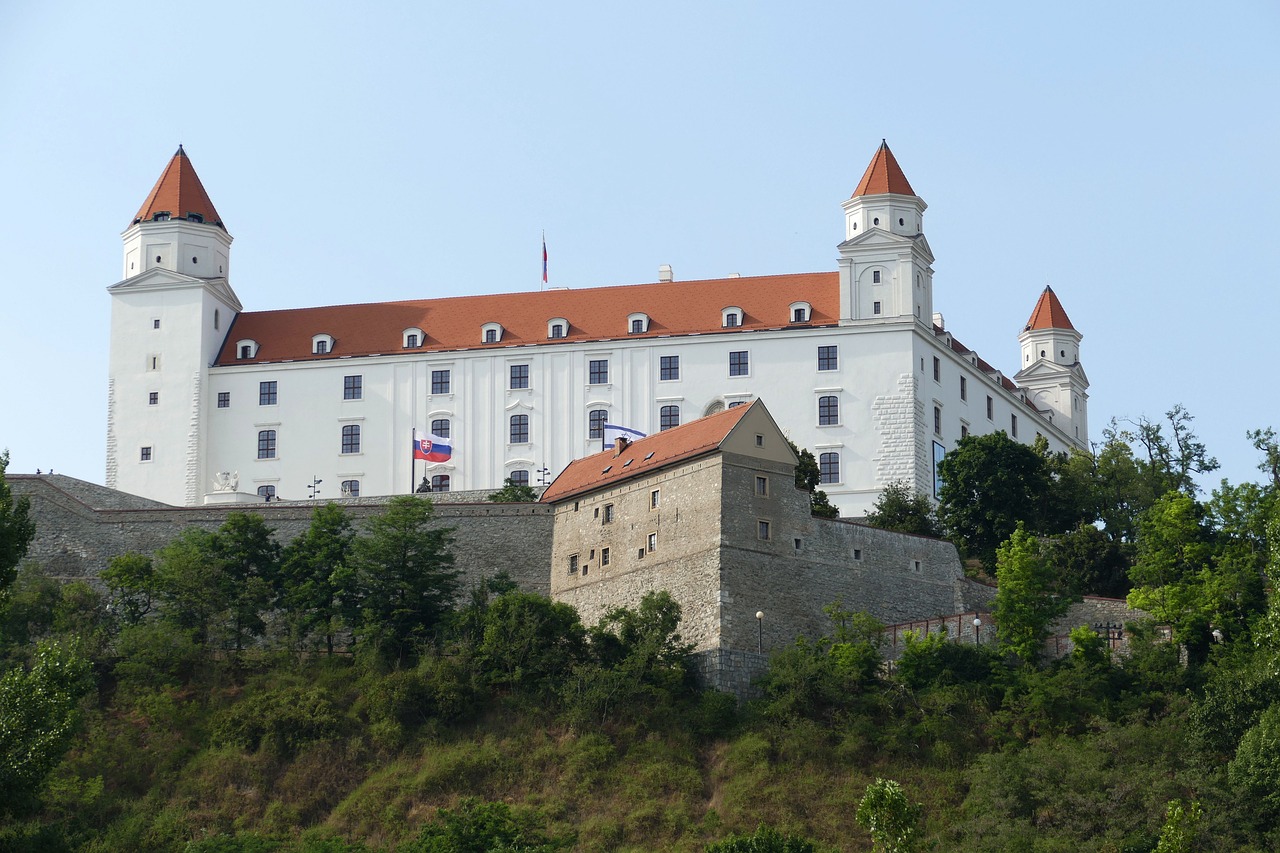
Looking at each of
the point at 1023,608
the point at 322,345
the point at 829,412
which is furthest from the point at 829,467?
the point at 322,345

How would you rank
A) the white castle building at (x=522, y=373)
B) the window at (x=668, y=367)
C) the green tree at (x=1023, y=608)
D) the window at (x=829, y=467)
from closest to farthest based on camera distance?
1. the green tree at (x=1023, y=608)
2. the window at (x=829, y=467)
3. the white castle building at (x=522, y=373)
4. the window at (x=668, y=367)

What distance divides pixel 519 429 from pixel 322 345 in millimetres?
8248

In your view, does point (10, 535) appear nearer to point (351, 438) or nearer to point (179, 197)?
point (351, 438)

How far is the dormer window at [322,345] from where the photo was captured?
262 ft

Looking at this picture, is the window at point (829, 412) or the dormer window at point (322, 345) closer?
the window at point (829, 412)

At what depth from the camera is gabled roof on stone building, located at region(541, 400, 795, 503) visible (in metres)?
59.5

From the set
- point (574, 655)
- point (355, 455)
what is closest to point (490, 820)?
point (574, 655)

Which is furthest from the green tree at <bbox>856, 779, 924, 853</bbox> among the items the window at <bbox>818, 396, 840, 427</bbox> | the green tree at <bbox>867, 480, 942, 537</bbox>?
the window at <bbox>818, 396, 840, 427</bbox>

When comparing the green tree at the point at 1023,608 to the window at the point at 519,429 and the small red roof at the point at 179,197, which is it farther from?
the small red roof at the point at 179,197

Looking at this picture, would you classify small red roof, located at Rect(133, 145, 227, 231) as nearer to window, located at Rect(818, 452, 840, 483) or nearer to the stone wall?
the stone wall

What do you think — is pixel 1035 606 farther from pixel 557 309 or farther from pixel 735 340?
pixel 557 309

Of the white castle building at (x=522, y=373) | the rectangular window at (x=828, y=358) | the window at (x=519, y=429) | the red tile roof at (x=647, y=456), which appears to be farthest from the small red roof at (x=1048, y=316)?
the red tile roof at (x=647, y=456)

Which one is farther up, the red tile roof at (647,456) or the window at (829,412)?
the window at (829,412)

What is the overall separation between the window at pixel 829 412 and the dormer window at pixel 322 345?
1744 cm
